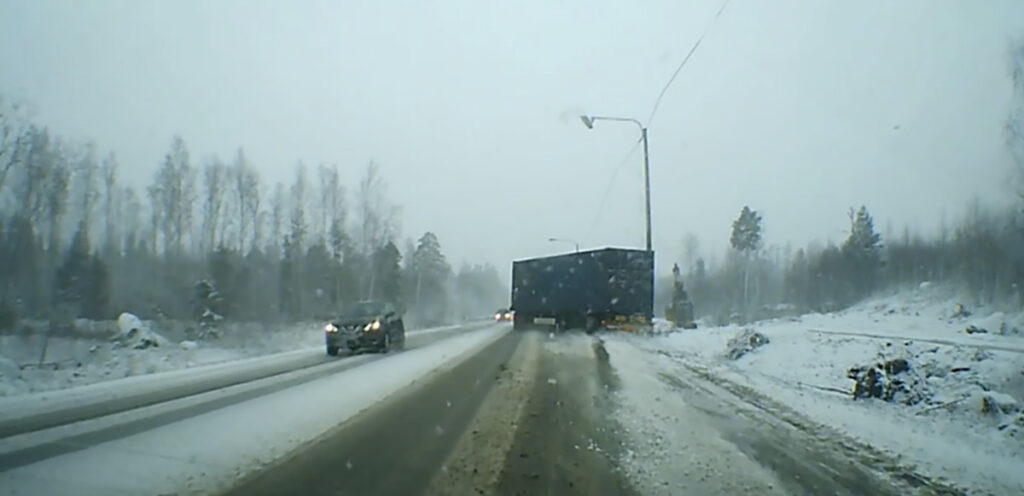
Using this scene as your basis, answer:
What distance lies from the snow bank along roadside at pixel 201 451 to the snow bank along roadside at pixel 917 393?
682 cm

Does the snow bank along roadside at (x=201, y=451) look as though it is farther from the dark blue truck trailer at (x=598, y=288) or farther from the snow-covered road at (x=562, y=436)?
the dark blue truck trailer at (x=598, y=288)

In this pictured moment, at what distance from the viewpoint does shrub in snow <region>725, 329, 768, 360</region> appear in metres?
22.0

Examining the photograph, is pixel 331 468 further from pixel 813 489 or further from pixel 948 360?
pixel 948 360

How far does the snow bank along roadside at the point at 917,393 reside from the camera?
8.16 meters

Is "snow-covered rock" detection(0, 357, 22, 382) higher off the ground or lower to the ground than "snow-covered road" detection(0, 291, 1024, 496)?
lower

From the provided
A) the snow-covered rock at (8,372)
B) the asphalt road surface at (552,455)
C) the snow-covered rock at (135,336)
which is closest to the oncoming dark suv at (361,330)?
the snow-covered rock at (8,372)

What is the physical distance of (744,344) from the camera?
73.7 ft

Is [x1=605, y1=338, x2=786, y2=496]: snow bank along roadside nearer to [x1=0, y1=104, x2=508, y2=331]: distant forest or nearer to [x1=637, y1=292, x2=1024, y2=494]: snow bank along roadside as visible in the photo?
[x1=637, y1=292, x2=1024, y2=494]: snow bank along roadside

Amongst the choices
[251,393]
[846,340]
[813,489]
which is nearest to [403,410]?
[251,393]

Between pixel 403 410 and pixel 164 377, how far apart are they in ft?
29.2

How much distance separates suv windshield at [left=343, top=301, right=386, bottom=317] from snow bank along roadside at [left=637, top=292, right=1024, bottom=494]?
10229 mm

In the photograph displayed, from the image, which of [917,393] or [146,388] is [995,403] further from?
[146,388]

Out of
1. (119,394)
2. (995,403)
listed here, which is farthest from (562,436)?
(119,394)

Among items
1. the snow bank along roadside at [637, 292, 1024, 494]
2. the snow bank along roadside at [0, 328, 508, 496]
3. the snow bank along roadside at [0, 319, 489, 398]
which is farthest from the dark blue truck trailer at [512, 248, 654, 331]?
the snow bank along roadside at [0, 328, 508, 496]
